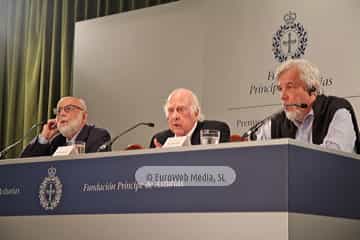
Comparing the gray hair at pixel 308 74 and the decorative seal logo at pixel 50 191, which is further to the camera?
the gray hair at pixel 308 74

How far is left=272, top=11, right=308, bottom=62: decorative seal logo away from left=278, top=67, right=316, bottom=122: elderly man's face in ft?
3.52

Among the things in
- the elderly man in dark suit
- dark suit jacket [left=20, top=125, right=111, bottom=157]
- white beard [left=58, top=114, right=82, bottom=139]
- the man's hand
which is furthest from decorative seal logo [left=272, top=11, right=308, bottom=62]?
the man's hand

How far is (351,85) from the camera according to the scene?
15.0 ft

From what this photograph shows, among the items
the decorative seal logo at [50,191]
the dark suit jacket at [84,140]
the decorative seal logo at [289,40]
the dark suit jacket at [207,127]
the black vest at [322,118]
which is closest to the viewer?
the decorative seal logo at [50,191]

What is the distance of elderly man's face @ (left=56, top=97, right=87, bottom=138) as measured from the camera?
503cm

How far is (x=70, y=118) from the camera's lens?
16.6ft

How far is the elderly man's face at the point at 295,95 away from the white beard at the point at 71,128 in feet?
5.51

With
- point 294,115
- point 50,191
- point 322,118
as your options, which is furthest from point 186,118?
point 50,191

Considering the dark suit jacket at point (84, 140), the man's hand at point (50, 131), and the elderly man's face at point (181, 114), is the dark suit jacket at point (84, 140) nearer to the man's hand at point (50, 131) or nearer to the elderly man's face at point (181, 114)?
the man's hand at point (50, 131)

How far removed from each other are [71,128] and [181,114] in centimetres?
105

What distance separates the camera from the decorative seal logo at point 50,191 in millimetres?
3471

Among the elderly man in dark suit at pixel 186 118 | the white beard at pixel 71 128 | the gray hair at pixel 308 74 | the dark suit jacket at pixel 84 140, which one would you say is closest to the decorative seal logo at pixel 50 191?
the elderly man in dark suit at pixel 186 118

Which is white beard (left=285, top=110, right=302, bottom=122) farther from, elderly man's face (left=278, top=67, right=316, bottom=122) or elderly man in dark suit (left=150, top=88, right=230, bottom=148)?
elderly man in dark suit (left=150, top=88, right=230, bottom=148)

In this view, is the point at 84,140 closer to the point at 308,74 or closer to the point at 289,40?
the point at 289,40
